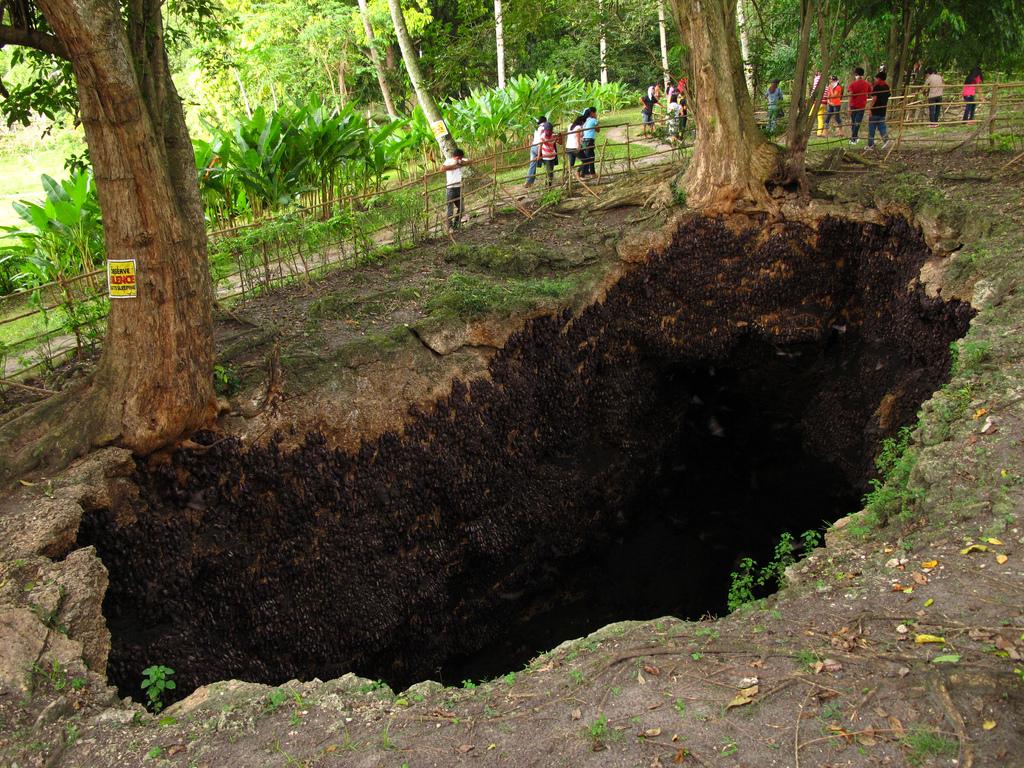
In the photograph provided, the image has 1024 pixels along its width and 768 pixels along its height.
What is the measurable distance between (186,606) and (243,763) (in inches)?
120

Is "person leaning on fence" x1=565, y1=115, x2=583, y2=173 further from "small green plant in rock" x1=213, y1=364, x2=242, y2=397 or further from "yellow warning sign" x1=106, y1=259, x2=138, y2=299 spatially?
"yellow warning sign" x1=106, y1=259, x2=138, y2=299

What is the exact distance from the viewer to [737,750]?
3.74 m

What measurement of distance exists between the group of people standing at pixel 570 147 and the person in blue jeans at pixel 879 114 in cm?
455

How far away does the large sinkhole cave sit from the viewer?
23.2ft

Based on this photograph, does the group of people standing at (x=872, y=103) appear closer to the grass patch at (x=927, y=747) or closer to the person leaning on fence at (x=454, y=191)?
the person leaning on fence at (x=454, y=191)

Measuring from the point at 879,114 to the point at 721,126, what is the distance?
4.95 meters

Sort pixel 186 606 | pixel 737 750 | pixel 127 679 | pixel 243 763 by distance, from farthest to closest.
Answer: pixel 186 606 < pixel 127 679 < pixel 243 763 < pixel 737 750

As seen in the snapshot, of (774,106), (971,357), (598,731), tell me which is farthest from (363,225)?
(774,106)

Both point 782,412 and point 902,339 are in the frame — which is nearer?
point 902,339

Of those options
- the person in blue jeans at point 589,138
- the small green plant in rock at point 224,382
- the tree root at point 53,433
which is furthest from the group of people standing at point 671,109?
the tree root at point 53,433

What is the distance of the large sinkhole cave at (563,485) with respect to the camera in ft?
23.2

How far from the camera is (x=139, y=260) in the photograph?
6.29 m

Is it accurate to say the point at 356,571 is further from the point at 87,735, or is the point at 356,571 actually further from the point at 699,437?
the point at 699,437

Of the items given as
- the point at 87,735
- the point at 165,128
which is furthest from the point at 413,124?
the point at 87,735
